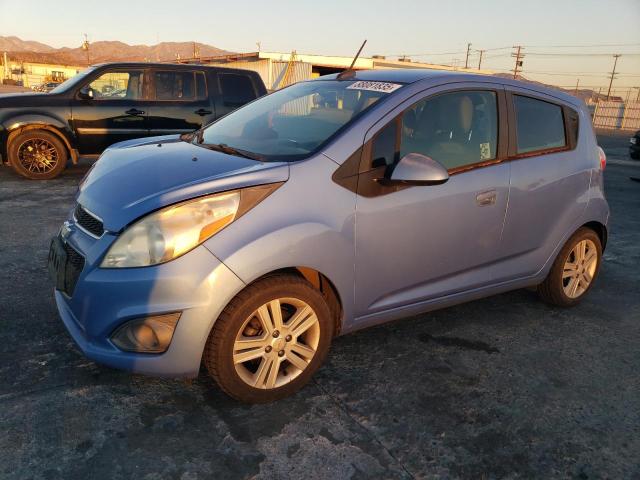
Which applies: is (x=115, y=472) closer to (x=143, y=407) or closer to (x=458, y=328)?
(x=143, y=407)

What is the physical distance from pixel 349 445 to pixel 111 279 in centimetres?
128

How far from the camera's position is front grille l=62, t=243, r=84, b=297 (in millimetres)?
2367

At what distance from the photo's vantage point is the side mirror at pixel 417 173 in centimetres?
259

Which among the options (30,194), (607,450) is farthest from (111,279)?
(30,194)

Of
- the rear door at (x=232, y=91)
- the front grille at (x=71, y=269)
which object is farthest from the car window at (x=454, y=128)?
the rear door at (x=232, y=91)

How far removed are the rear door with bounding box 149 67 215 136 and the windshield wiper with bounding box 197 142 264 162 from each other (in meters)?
4.96

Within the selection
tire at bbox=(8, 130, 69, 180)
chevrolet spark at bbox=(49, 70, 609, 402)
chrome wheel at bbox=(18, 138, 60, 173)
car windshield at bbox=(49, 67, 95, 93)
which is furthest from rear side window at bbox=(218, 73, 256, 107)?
chevrolet spark at bbox=(49, 70, 609, 402)

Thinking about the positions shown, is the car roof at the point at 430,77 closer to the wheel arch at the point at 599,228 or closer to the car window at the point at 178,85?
the wheel arch at the point at 599,228

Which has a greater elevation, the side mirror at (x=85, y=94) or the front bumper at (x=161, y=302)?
the side mirror at (x=85, y=94)

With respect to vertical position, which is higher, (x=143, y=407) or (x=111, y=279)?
(x=111, y=279)

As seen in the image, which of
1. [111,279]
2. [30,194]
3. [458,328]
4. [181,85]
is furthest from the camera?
[181,85]

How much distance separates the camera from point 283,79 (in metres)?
35.6

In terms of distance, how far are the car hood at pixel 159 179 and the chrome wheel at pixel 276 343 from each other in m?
0.61

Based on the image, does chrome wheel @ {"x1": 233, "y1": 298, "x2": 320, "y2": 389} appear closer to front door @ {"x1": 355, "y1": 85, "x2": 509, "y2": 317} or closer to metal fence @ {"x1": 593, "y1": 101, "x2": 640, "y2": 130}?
front door @ {"x1": 355, "y1": 85, "x2": 509, "y2": 317}
